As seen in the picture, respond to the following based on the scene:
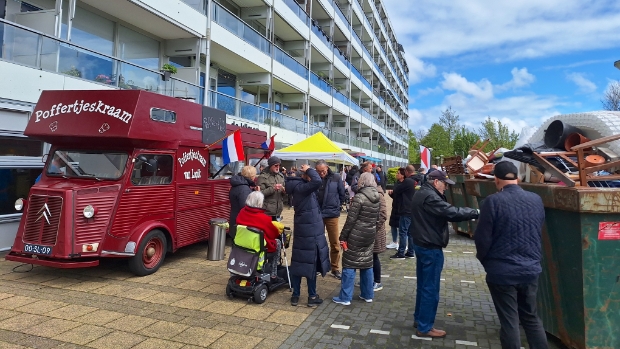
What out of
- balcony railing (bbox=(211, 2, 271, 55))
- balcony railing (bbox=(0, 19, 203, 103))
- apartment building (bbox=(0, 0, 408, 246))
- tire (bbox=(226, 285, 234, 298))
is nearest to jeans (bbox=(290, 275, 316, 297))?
tire (bbox=(226, 285, 234, 298))

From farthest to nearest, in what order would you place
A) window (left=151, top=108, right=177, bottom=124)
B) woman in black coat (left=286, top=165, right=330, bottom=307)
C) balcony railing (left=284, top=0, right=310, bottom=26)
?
balcony railing (left=284, top=0, right=310, bottom=26), window (left=151, top=108, right=177, bottom=124), woman in black coat (left=286, top=165, right=330, bottom=307)

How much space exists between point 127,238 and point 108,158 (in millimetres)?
1317

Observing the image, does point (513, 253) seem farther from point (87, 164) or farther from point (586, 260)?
point (87, 164)

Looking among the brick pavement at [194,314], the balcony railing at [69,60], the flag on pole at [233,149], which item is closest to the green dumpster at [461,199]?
the brick pavement at [194,314]

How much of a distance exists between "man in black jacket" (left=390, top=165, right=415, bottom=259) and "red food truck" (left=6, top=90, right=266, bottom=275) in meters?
3.97

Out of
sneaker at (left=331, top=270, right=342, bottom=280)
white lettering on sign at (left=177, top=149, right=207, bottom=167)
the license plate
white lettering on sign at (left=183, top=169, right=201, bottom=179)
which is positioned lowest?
sneaker at (left=331, top=270, right=342, bottom=280)

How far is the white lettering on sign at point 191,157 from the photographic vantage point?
24.1 feet

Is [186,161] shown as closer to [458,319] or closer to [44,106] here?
[44,106]

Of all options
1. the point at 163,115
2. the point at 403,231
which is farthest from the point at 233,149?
the point at 403,231

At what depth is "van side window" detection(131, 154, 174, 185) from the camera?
6.44 meters

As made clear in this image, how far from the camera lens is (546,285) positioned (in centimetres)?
391

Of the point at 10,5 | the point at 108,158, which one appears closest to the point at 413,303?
the point at 108,158

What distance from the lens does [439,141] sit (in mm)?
54469

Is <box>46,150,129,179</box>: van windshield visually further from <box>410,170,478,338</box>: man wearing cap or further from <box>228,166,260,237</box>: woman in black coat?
<box>410,170,478,338</box>: man wearing cap
